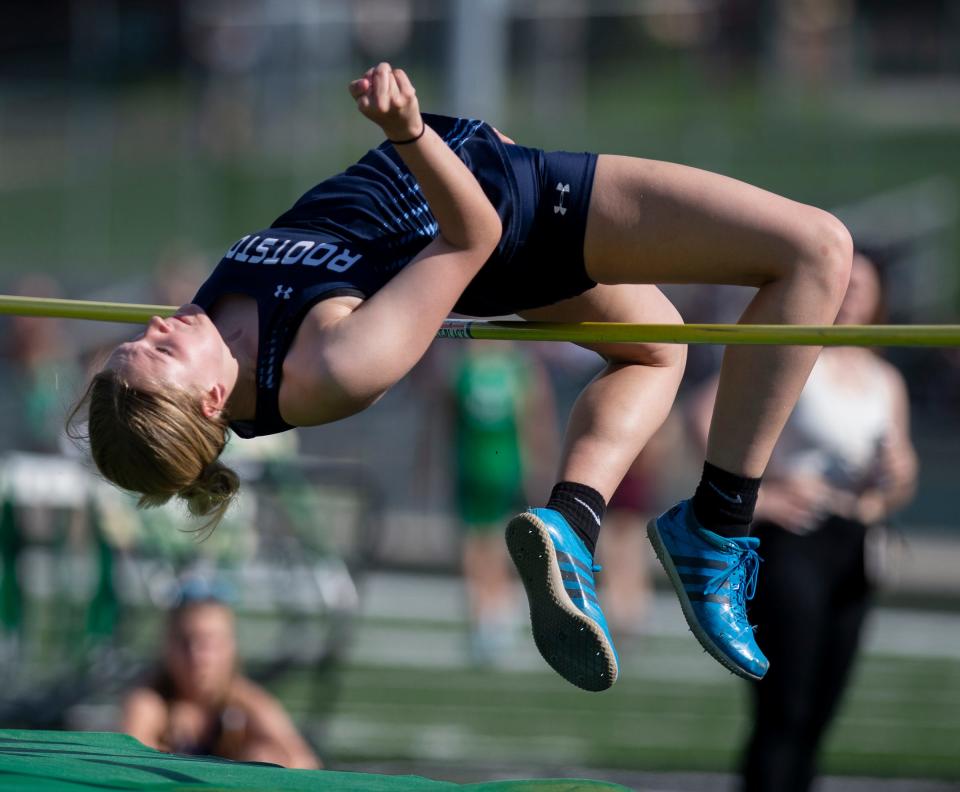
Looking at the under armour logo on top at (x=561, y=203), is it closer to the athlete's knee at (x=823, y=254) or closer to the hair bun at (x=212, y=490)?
the athlete's knee at (x=823, y=254)

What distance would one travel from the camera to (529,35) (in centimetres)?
1652

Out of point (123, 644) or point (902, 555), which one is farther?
point (902, 555)

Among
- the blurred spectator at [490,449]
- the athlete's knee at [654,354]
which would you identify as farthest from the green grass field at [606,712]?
the athlete's knee at [654,354]

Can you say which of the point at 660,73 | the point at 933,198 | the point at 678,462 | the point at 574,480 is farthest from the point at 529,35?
the point at 574,480

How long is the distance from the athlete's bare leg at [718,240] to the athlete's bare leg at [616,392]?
32cm

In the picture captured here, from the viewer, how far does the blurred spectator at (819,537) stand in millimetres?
4652

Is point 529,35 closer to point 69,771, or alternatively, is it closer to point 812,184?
point 812,184

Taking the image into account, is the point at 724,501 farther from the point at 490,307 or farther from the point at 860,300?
the point at 860,300

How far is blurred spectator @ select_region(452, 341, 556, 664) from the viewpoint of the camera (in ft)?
29.6

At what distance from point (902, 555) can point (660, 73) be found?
23.9ft

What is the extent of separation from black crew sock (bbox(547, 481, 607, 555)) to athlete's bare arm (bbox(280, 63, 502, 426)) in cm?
62

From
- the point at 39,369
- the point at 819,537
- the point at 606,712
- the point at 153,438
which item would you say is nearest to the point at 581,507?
the point at 153,438

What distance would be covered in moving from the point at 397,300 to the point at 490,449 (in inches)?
238

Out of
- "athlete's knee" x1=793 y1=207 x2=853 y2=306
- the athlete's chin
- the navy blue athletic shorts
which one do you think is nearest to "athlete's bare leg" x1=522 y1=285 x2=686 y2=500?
the navy blue athletic shorts
